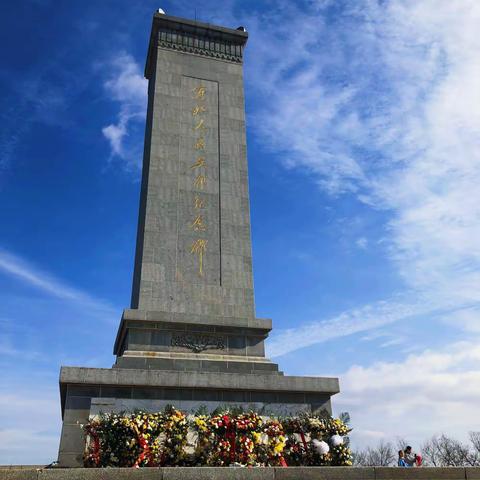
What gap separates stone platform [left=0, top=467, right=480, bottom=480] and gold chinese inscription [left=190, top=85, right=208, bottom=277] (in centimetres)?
916

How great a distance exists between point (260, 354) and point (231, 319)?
1.40 metres

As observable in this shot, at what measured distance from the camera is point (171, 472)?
23.9ft

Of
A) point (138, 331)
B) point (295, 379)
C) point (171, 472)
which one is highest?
point (138, 331)

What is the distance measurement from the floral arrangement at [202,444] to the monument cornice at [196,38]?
1502 cm

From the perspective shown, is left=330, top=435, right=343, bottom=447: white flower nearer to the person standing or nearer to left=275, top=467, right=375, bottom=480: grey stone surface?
left=275, top=467, right=375, bottom=480: grey stone surface

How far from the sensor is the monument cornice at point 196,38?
1984 centimetres

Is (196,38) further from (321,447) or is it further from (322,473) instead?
(322,473)

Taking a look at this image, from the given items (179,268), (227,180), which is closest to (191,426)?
(179,268)

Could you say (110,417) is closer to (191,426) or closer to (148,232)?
(191,426)

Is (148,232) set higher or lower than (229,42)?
lower

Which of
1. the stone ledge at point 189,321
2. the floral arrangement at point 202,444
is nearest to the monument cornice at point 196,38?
the stone ledge at point 189,321

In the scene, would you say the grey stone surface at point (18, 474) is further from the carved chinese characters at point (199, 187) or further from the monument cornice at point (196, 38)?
the monument cornice at point (196, 38)

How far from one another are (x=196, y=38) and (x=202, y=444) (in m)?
16.2

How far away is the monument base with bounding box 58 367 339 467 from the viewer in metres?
12.6
